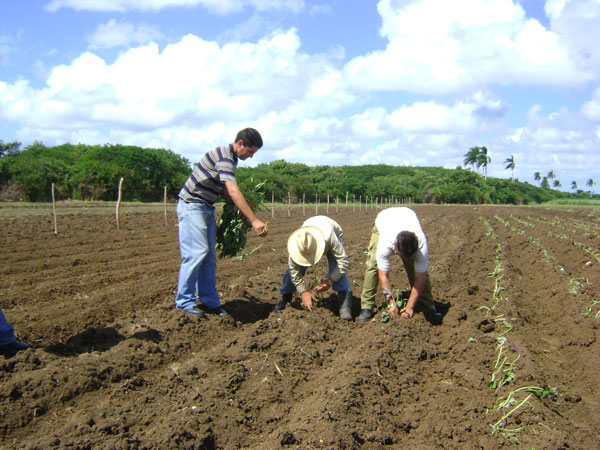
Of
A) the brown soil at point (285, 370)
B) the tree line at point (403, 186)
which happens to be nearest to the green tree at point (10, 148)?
the tree line at point (403, 186)

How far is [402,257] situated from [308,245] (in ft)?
3.29

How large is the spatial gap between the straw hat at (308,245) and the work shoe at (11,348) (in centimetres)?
262

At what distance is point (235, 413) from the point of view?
3.52m

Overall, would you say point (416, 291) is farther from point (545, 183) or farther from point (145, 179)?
point (545, 183)

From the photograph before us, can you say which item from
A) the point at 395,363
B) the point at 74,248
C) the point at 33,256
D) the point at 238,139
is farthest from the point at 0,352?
the point at 74,248

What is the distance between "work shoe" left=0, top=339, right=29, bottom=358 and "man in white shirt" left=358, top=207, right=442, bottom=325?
343cm

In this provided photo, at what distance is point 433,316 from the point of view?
19.3 feet

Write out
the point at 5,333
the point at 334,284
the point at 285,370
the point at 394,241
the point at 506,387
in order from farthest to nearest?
1. the point at 334,284
2. the point at 394,241
3. the point at 285,370
4. the point at 5,333
5. the point at 506,387

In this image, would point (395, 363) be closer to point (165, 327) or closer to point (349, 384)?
point (349, 384)

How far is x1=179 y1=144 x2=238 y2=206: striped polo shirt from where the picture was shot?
5.07 m

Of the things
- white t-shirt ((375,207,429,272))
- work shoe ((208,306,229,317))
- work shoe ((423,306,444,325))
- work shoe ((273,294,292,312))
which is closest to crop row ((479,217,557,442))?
work shoe ((423,306,444,325))

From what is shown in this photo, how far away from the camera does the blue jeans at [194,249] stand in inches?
205

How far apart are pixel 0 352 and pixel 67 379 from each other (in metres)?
0.85

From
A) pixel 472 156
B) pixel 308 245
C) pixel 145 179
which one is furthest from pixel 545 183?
pixel 308 245
